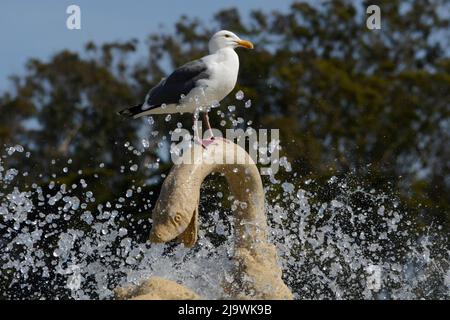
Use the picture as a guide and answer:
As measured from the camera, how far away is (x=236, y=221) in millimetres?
6371

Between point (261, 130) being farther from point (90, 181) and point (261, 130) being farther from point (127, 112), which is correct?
point (127, 112)

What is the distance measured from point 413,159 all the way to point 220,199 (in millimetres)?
5398

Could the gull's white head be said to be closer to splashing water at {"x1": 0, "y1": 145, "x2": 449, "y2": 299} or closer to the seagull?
the seagull

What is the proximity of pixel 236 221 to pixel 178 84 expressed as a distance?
2.03 m

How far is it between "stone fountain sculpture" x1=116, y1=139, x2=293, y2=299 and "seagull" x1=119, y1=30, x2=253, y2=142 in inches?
55.0

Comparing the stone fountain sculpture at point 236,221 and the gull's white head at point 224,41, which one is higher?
the gull's white head at point 224,41

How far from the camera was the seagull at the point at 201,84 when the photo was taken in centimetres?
776

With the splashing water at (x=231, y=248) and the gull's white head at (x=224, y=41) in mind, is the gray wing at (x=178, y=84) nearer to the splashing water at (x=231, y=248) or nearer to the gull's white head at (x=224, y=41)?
the gull's white head at (x=224, y=41)

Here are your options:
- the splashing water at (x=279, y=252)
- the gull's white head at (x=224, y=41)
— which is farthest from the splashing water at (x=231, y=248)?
the gull's white head at (x=224, y=41)

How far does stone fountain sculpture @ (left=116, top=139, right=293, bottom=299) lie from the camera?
5512 mm

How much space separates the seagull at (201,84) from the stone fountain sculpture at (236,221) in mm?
1398

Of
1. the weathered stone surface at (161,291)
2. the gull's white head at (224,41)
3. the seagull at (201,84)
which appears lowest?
the weathered stone surface at (161,291)

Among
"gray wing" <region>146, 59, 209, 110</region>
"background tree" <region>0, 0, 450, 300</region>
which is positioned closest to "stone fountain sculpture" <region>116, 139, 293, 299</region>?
"gray wing" <region>146, 59, 209, 110</region>

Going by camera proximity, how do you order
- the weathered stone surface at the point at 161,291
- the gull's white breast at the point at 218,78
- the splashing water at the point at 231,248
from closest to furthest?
the weathered stone surface at the point at 161,291 → the splashing water at the point at 231,248 → the gull's white breast at the point at 218,78
